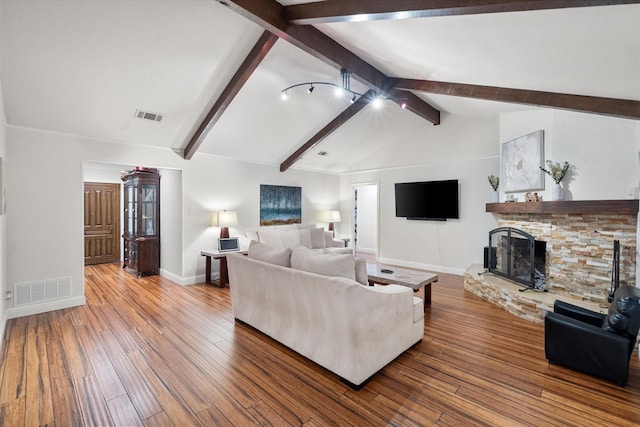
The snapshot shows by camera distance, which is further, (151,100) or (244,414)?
(151,100)

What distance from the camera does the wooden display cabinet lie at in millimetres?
5824

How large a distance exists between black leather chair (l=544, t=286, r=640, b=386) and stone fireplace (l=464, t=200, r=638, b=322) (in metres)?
1.08

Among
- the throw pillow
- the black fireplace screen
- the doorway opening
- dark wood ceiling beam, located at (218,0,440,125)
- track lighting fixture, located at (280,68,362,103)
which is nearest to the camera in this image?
dark wood ceiling beam, located at (218,0,440,125)

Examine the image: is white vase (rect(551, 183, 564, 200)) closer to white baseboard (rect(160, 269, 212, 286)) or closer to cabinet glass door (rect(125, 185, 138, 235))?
white baseboard (rect(160, 269, 212, 286))

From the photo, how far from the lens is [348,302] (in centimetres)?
215

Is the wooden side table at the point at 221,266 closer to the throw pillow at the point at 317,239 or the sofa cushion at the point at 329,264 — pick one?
the throw pillow at the point at 317,239

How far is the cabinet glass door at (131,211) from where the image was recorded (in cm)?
602

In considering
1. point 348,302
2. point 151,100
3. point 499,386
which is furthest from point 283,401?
point 151,100

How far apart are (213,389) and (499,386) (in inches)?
89.1

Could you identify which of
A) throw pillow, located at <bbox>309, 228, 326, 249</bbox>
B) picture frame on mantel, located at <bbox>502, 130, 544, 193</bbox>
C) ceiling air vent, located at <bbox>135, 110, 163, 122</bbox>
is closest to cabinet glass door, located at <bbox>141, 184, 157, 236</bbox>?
ceiling air vent, located at <bbox>135, 110, 163, 122</bbox>

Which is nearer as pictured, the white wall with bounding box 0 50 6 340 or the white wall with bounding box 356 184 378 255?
the white wall with bounding box 0 50 6 340

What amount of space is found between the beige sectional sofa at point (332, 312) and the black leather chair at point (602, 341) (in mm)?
1138

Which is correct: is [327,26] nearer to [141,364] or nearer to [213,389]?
[213,389]

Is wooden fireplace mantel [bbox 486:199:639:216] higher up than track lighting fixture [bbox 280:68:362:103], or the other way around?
track lighting fixture [bbox 280:68:362:103]
